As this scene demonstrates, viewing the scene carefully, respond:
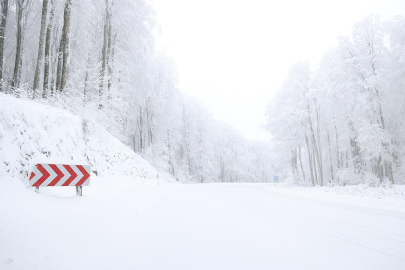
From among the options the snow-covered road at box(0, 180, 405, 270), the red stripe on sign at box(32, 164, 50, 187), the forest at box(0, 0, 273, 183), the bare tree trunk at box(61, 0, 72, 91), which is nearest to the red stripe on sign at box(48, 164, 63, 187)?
the red stripe on sign at box(32, 164, 50, 187)

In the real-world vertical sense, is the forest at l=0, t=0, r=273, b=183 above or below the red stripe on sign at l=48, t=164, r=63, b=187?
above

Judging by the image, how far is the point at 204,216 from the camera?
6.68 metres

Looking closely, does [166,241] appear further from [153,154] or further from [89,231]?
[153,154]

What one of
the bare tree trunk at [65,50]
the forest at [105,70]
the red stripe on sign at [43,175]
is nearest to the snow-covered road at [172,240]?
the red stripe on sign at [43,175]

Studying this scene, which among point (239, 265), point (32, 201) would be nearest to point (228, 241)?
point (239, 265)

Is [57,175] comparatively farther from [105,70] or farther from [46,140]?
[105,70]

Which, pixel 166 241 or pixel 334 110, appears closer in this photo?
pixel 166 241

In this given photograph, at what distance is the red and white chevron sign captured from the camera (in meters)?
4.63

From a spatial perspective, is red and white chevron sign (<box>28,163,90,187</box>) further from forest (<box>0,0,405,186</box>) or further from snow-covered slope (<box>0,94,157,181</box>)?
forest (<box>0,0,405,186</box>)

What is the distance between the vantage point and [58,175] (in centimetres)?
496

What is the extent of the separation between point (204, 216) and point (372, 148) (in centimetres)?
1631

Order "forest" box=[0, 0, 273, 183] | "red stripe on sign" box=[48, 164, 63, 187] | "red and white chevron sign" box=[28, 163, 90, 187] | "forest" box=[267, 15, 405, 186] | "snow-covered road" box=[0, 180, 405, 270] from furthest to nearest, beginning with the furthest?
"forest" box=[267, 15, 405, 186], "forest" box=[0, 0, 273, 183], "red stripe on sign" box=[48, 164, 63, 187], "red and white chevron sign" box=[28, 163, 90, 187], "snow-covered road" box=[0, 180, 405, 270]

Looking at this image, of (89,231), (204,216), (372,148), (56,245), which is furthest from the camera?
(372,148)

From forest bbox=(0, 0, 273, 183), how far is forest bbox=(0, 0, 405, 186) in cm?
8
